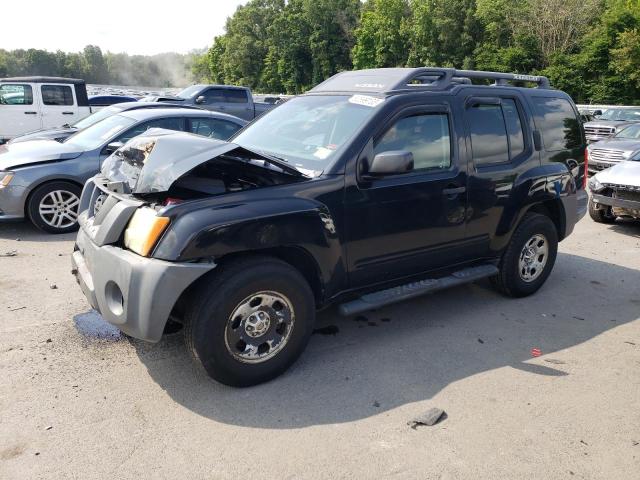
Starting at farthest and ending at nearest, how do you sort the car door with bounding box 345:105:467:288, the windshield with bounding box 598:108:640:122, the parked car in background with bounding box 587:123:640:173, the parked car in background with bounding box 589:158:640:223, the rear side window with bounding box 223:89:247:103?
the windshield with bounding box 598:108:640:122 < the rear side window with bounding box 223:89:247:103 < the parked car in background with bounding box 587:123:640:173 < the parked car in background with bounding box 589:158:640:223 < the car door with bounding box 345:105:467:288

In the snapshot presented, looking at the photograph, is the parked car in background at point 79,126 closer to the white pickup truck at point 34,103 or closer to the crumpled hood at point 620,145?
the white pickup truck at point 34,103

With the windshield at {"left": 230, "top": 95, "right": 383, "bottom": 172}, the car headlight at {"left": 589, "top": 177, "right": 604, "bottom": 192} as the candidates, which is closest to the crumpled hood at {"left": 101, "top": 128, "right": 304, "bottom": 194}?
the windshield at {"left": 230, "top": 95, "right": 383, "bottom": 172}

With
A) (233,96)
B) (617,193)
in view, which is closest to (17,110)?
(233,96)

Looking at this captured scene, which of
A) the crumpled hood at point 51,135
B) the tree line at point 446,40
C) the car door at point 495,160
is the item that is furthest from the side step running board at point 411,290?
the tree line at point 446,40

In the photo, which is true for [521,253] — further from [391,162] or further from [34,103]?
[34,103]

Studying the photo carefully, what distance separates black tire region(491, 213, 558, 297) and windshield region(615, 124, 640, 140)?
32.4ft

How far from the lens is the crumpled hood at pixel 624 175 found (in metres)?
7.84

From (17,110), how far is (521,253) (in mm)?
13564

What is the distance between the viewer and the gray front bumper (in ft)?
9.66

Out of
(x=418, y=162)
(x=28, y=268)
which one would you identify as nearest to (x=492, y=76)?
(x=418, y=162)

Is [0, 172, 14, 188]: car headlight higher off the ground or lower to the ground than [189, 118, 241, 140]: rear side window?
lower

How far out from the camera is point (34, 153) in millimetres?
6844

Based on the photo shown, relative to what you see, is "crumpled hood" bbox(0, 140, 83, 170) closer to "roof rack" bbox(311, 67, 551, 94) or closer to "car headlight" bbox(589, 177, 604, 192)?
"roof rack" bbox(311, 67, 551, 94)

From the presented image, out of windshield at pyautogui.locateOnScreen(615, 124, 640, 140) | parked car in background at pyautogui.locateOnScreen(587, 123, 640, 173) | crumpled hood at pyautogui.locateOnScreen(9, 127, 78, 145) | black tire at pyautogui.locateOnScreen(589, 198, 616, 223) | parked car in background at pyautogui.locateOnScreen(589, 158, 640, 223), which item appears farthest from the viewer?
windshield at pyautogui.locateOnScreen(615, 124, 640, 140)
